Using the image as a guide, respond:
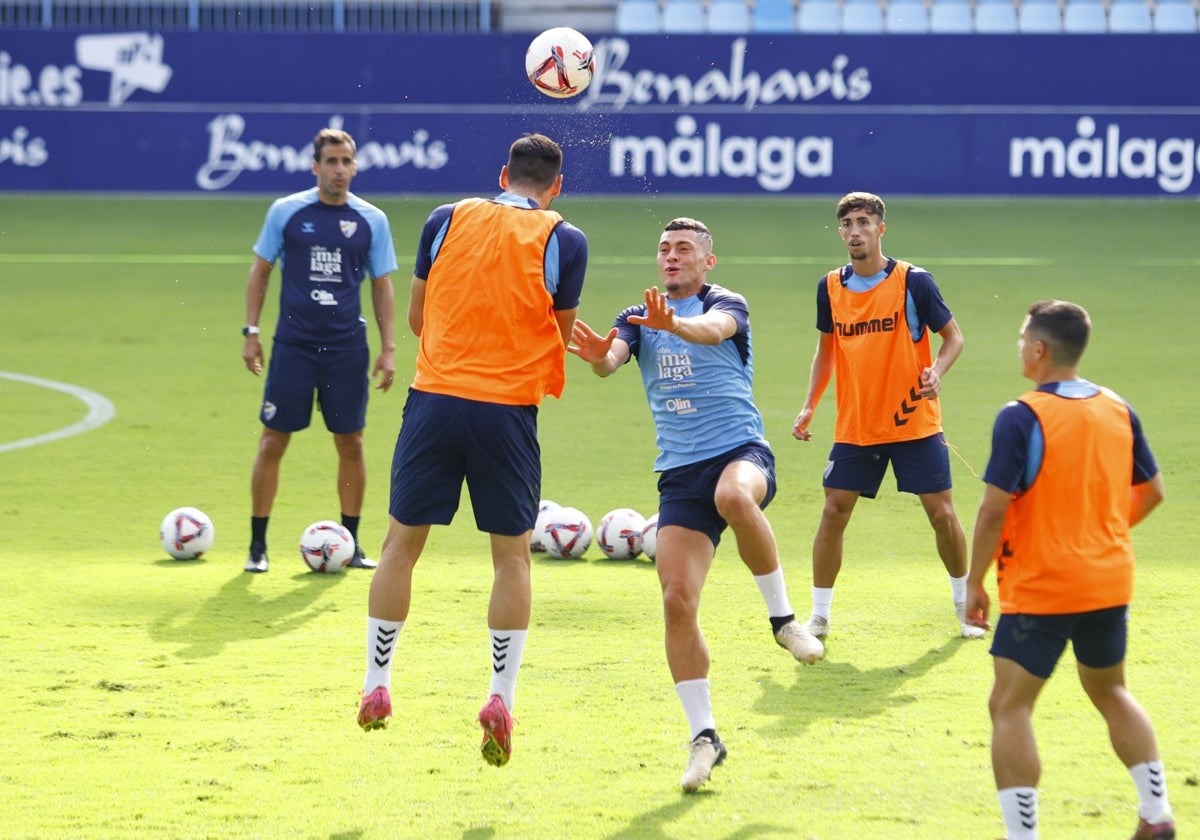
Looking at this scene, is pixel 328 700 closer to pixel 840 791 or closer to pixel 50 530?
pixel 840 791

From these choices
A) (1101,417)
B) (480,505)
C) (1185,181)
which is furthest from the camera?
(1185,181)

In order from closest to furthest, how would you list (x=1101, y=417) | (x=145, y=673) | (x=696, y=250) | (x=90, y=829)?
(x=1101, y=417), (x=90, y=829), (x=696, y=250), (x=145, y=673)

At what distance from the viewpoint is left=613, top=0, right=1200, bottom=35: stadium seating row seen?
29.4 metres

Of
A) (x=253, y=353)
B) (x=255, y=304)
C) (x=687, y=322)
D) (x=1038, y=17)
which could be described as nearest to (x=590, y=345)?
(x=687, y=322)

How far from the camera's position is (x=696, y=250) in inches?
265

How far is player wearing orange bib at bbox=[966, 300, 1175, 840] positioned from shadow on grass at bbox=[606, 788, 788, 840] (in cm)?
85

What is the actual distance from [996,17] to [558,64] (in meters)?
23.3

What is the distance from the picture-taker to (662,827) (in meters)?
5.42

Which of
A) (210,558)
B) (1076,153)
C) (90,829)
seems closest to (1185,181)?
(1076,153)

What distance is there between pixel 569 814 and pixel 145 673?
2626mm

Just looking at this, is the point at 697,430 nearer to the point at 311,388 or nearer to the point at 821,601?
the point at 821,601

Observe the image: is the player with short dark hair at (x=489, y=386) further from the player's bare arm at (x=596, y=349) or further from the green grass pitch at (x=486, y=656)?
the green grass pitch at (x=486, y=656)

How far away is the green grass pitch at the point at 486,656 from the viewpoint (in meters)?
5.61

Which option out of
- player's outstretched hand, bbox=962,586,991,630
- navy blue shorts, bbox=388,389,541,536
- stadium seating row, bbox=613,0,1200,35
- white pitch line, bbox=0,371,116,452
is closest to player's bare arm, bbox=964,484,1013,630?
player's outstretched hand, bbox=962,586,991,630
